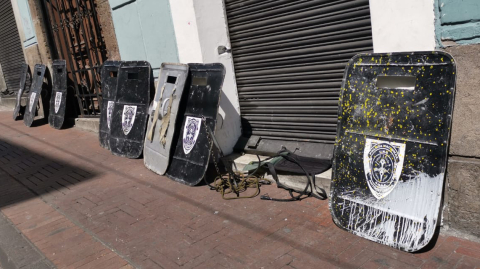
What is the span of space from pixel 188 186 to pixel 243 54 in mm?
1874

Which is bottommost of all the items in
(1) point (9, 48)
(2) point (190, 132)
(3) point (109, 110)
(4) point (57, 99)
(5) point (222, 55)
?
(2) point (190, 132)

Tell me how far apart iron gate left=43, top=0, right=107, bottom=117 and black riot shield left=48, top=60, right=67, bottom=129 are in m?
0.19

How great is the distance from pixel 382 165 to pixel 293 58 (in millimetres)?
2031

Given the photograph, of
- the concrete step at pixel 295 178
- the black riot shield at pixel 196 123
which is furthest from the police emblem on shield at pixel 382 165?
the black riot shield at pixel 196 123

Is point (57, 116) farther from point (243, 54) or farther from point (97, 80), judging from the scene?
point (243, 54)

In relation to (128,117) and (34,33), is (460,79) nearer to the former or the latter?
(128,117)

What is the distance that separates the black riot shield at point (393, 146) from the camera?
2984mm

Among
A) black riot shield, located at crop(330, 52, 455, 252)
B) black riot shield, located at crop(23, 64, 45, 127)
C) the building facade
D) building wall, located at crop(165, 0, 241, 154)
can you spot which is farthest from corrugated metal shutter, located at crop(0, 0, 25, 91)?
black riot shield, located at crop(330, 52, 455, 252)

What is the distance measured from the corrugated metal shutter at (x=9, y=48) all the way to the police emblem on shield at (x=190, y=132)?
9.23 metres

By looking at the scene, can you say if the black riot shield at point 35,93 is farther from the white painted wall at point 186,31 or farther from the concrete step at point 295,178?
the concrete step at point 295,178

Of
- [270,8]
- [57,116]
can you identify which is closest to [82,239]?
[270,8]

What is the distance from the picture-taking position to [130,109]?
628 cm

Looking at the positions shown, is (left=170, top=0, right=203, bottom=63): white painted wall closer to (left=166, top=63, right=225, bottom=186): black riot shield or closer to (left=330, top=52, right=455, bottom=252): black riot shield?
(left=166, top=63, right=225, bottom=186): black riot shield

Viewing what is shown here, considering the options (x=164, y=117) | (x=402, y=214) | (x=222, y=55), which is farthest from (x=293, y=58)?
(x=402, y=214)
